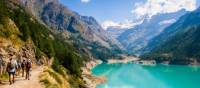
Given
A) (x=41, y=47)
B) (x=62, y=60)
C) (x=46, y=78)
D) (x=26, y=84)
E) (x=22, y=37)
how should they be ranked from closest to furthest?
1. (x=26, y=84)
2. (x=46, y=78)
3. (x=22, y=37)
4. (x=41, y=47)
5. (x=62, y=60)

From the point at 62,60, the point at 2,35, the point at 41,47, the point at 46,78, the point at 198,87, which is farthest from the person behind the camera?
the point at 198,87

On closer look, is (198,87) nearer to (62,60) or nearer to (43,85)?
(62,60)

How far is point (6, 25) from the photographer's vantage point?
93.6m

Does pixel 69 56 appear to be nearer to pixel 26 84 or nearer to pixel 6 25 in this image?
pixel 6 25

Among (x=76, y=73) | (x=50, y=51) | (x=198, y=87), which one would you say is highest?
(x=50, y=51)

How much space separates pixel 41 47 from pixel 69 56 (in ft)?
48.8

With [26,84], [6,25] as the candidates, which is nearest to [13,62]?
[26,84]

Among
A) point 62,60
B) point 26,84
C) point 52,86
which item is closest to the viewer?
point 52,86

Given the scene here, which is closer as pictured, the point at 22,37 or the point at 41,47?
the point at 22,37

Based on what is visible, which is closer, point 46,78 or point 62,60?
point 46,78

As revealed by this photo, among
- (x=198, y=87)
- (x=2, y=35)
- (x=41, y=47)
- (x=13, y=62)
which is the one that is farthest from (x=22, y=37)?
(x=198, y=87)

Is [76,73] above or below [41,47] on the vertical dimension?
below

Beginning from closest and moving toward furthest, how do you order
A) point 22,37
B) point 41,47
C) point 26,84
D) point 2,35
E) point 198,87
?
1. point 26,84
2. point 2,35
3. point 22,37
4. point 41,47
5. point 198,87

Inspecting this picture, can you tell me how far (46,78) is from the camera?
41.3 m
